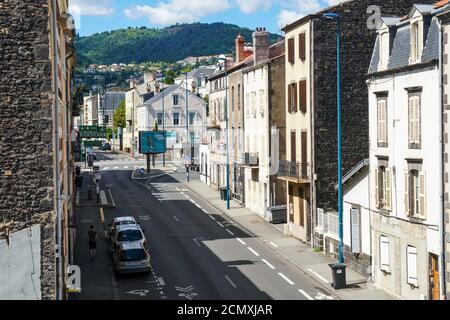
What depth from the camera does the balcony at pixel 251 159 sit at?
4903 cm

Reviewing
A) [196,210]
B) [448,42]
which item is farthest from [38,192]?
[196,210]

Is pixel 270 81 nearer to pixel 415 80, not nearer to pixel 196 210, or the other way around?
pixel 196 210

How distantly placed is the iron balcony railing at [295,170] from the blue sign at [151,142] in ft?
124

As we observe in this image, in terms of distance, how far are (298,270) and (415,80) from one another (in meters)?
11.1

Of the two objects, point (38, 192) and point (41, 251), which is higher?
point (38, 192)

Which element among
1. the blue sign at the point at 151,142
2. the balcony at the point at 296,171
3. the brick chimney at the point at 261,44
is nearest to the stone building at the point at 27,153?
the balcony at the point at 296,171

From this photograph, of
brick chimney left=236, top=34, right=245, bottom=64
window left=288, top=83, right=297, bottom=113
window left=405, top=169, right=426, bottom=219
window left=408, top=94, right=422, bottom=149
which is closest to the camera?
window left=405, top=169, right=426, bottom=219

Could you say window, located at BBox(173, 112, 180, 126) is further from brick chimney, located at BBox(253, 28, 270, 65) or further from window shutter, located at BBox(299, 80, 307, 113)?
window shutter, located at BBox(299, 80, 307, 113)

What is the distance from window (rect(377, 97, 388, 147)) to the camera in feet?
89.6

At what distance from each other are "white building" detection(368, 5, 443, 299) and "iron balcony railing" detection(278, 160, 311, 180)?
30.3ft

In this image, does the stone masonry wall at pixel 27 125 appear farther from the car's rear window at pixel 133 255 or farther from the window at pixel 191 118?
the window at pixel 191 118

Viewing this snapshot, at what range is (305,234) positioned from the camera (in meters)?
38.3

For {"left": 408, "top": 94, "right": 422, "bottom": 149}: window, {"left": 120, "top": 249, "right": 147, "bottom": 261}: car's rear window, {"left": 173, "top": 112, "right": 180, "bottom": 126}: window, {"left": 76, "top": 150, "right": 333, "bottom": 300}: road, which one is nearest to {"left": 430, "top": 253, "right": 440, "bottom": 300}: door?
{"left": 408, "top": 94, "right": 422, "bottom": 149}: window

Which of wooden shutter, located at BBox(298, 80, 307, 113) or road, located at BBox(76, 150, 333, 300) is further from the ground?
wooden shutter, located at BBox(298, 80, 307, 113)
